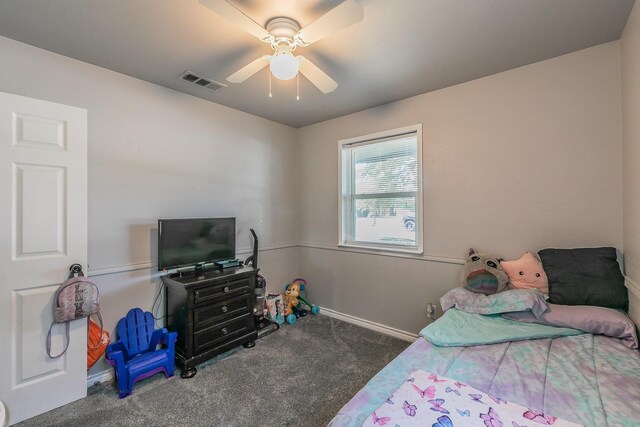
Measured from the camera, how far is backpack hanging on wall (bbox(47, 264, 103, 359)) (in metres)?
1.92

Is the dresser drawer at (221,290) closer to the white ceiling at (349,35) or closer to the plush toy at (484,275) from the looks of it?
the white ceiling at (349,35)

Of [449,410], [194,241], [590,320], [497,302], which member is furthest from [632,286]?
[194,241]

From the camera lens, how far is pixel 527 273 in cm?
215

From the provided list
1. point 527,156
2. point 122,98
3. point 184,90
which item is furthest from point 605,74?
point 122,98

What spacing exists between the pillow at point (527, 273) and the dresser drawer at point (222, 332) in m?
2.38

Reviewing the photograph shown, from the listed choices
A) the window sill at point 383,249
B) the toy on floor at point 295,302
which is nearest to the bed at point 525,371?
the window sill at point 383,249

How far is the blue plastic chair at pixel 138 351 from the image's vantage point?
2.06 m

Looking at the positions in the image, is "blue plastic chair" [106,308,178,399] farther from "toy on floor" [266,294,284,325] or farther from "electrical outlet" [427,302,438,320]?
"electrical outlet" [427,302,438,320]

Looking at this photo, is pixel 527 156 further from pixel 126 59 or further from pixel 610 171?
pixel 126 59

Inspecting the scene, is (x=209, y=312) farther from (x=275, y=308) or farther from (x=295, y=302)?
(x=295, y=302)

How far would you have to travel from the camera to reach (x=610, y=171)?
2.00 meters

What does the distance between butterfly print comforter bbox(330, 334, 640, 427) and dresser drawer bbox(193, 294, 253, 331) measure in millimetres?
1730

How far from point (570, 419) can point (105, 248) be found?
3057 millimetres

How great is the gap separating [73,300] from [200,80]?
203cm
